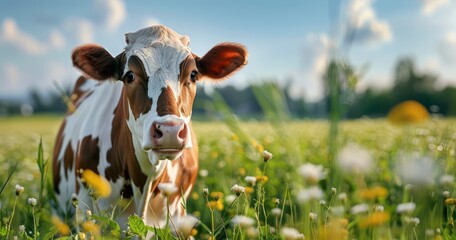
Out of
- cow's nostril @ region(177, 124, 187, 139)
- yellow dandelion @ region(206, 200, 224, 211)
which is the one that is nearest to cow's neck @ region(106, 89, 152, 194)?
yellow dandelion @ region(206, 200, 224, 211)

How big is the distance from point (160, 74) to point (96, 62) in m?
0.67

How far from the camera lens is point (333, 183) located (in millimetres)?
1951

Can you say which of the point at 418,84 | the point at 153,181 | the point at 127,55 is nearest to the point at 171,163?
the point at 153,181

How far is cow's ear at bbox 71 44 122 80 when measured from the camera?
3.81 metres

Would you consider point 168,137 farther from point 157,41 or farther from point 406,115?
point 406,115

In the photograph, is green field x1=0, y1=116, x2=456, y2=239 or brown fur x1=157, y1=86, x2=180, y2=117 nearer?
green field x1=0, y1=116, x2=456, y2=239

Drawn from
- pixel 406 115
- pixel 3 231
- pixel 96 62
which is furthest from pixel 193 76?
pixel 406 115

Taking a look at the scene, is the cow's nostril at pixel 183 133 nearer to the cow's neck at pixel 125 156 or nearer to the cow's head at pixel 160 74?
the cow's head at pixel 160 74

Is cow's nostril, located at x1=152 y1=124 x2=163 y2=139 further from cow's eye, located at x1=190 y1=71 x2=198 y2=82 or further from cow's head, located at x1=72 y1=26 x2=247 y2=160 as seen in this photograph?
cow's eye, located at x1=190 y1=71 x2=198 y2=82

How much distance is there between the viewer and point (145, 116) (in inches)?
131

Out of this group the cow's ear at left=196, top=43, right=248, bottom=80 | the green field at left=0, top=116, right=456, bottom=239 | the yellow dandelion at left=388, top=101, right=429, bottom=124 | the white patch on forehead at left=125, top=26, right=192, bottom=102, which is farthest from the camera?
the cow's ear at left=196, top=43, right=248, bottom=80

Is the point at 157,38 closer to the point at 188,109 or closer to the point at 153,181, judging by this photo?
the point at 188,109

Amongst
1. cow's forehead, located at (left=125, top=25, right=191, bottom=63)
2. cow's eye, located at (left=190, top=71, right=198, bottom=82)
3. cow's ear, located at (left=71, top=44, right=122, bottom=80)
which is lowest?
Result: cow's eye, located at (left=190, top=71, right=198, bottom=82)

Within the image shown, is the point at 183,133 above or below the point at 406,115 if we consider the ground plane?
below
